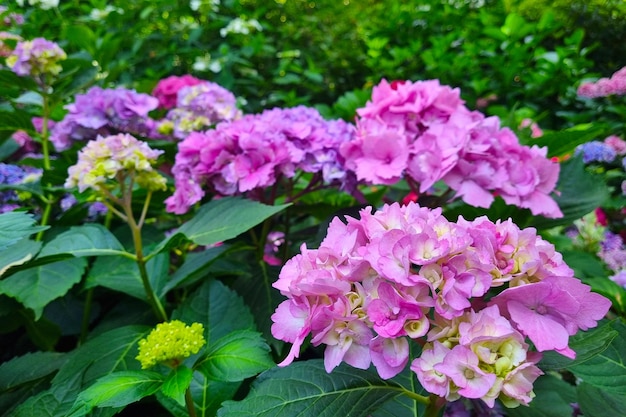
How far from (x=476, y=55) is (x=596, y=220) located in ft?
4.79

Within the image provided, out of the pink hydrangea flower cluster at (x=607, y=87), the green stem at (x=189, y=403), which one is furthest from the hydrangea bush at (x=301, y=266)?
the pink hydrangea flower cluster at (x=607, y=87)

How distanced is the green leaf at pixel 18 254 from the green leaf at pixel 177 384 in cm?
40

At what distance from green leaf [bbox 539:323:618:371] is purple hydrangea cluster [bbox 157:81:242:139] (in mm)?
1153

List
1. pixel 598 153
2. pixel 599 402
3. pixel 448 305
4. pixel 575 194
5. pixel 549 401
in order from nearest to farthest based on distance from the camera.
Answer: pixel 448 305 → pixel 599 402 → pixel 549 401 → pixel 575 194 → pixel 598 153

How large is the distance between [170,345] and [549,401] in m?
0.65

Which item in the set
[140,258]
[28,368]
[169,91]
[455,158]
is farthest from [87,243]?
[169,91]

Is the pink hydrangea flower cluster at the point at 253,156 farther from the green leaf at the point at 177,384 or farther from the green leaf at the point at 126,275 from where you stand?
the green leaf at the point at 177,384

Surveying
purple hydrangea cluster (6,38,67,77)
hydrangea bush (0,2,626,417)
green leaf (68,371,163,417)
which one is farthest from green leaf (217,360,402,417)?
purple hydrangea cluster (6,38,67,77)

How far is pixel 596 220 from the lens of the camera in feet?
6.27

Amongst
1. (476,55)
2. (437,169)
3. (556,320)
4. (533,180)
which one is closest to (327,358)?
(556,320)

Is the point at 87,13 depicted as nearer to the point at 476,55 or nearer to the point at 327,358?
the point at 476,55

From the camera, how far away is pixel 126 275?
3.72 ft

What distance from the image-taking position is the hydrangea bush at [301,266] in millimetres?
553

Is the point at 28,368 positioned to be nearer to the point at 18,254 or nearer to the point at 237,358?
the point at 18,254
